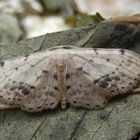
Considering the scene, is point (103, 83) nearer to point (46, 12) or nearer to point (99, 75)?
point (99, 75)

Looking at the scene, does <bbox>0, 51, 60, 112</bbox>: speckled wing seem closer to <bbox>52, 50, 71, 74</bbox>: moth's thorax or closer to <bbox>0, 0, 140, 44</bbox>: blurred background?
<bbox>52, 50, 71, 74</bbox>: moth's thorax

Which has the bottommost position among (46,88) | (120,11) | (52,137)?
(120,11)

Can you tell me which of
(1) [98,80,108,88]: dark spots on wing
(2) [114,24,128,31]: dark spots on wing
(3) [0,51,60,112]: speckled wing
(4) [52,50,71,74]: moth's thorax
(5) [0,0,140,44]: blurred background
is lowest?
(5) [0,0,140,44]: blurred background

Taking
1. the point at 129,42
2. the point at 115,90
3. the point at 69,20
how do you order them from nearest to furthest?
the point at 115,90
the point at 129,42
the point at 69,20

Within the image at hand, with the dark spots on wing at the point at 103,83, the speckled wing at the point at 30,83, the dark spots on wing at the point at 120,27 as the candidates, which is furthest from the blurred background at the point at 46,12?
the dark spots on wing at the point at 103,83

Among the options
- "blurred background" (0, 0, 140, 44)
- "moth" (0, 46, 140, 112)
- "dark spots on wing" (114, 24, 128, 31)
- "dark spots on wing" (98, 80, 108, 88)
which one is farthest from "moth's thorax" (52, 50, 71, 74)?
"blurred background" (0, 0, 140, 44)

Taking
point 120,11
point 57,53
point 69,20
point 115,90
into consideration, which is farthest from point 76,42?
point 120,11

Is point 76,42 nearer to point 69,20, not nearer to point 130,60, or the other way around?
point 130,60
